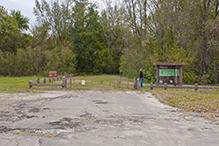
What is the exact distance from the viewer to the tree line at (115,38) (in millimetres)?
28078

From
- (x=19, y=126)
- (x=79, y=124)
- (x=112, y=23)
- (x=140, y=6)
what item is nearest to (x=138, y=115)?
(x=79, y=124)

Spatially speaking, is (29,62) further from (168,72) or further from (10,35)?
(168,72)

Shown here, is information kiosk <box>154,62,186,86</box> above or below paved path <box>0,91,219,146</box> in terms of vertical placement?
above

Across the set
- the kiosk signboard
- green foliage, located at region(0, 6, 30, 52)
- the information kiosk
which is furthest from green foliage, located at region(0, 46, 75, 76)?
the kiosk signboard

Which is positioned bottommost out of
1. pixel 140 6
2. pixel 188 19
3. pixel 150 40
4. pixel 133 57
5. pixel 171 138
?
pixel 171 138

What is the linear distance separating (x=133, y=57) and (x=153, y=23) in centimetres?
602

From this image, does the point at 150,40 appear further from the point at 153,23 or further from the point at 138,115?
the point at 138,115

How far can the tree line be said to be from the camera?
28.1m

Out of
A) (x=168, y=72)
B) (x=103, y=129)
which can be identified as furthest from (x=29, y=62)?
(x=103, y=129)

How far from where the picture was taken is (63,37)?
181 ft

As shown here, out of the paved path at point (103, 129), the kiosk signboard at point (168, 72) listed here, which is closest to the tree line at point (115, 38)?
the kiosk signboard at point (168, 72)

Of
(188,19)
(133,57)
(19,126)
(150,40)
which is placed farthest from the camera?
(150,40)

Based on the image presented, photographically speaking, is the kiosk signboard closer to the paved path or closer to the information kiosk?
the information kiosk

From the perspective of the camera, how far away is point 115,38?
55.4 m
